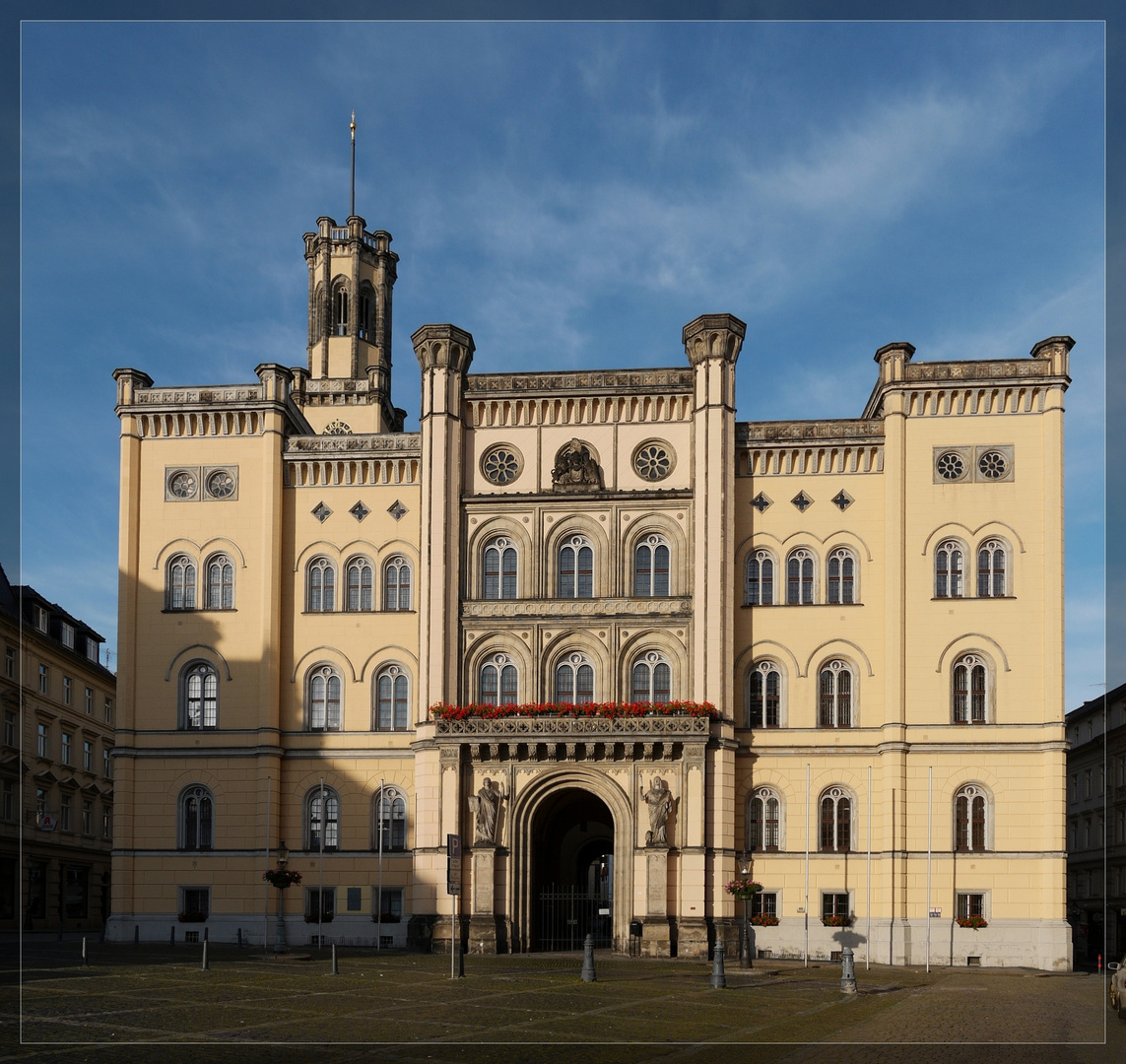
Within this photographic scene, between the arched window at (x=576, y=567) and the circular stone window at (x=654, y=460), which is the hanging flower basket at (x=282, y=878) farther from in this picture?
the circular stone window at (x=654, y=460)

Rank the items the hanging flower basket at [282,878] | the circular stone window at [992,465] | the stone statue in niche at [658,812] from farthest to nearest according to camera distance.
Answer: the circular stone window at [992,465] → the hanging flower basket at [282,878] → the stone statue in niche at [658,812]

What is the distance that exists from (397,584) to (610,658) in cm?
955

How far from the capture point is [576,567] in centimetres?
5456

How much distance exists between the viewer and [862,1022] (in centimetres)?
2948

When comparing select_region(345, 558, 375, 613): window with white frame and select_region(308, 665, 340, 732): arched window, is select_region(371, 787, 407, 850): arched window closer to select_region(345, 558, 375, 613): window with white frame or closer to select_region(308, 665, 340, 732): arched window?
select_region(308, 665, 340, 732): arched window

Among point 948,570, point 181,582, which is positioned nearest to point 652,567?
point 948,570

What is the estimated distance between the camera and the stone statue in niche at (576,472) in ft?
180

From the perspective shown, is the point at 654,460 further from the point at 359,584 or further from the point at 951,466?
the point at 359,584

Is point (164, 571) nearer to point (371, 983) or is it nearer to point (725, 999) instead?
point (371, 983)

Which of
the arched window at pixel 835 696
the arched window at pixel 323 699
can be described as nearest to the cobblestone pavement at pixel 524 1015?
the arched window at pixel 835 696

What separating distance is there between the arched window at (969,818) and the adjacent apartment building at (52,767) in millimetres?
43505

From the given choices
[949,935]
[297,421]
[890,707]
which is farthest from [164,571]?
[949,935]

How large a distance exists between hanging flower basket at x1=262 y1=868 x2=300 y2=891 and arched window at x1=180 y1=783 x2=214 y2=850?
154 inches

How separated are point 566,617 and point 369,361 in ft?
97.6
